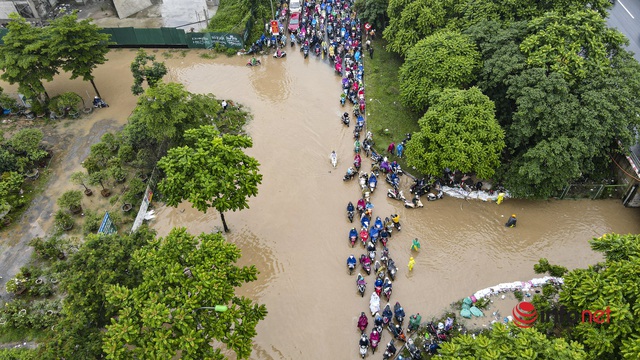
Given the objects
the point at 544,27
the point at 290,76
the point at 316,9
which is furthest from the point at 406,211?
the point at 316,9

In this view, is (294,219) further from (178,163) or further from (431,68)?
(431,68)

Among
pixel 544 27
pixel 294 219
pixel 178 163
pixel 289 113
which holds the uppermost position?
pixel 544 27

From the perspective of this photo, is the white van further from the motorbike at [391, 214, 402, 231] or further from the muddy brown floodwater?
the motorbike at [391, 214, 402, 231]

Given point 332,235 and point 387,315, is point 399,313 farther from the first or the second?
point 332,235

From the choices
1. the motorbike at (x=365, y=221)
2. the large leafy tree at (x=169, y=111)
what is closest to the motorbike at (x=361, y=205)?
the motorbike at (x=365, y=221)

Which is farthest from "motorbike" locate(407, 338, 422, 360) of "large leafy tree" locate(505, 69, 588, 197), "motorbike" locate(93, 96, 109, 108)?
"motorbike" locate(93, 96, 109, 108)

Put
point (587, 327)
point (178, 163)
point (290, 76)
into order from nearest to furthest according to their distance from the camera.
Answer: point (587, 327) → point (178, 163) → point (290, 76)
